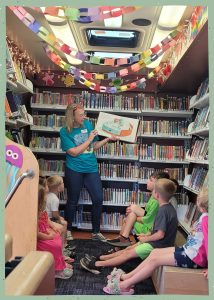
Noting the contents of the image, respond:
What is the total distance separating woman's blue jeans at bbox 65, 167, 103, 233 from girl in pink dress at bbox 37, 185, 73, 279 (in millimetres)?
1332

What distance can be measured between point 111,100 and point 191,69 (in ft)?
4.88

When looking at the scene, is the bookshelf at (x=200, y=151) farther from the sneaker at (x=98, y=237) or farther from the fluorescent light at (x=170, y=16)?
the sneaker at (x=98, y=237)

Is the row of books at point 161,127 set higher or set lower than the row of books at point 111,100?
lower

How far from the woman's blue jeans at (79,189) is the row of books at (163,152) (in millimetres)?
737

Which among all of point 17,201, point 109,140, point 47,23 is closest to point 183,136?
point 109,140

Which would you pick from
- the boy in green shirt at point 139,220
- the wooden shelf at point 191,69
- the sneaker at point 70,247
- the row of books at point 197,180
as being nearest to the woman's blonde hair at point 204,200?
the wooden shelf at point 191,69

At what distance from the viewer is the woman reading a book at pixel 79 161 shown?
13.4 ft

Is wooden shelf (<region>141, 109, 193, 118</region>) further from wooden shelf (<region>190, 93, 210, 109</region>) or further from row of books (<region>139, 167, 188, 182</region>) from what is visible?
row of books (<region>139, 167, 188, 182</region>)

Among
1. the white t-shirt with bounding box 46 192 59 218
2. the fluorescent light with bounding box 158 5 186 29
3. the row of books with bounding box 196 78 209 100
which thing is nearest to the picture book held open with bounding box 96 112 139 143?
the row of books with bounding box 196 78 209 100

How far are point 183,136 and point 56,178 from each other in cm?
189

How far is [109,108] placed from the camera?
467 centimetres

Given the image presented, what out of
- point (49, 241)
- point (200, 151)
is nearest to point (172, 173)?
point (200, 151)

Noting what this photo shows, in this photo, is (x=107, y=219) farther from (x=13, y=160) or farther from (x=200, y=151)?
(x=13, y=160)

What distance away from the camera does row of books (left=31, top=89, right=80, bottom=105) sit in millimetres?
4695
